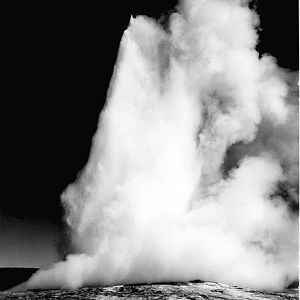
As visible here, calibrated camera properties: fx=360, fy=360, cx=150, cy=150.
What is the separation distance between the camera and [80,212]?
32.6 metres

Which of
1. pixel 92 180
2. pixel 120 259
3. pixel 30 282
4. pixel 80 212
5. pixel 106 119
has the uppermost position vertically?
pixel 106 119

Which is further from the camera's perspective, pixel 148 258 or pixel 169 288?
pixel 148 258

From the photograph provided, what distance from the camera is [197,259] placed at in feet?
84.4

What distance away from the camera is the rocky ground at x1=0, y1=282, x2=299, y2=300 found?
19188 millimetres

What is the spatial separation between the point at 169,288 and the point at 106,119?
65.9 ft

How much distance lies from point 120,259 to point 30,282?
8225 millimetres

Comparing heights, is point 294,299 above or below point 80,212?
below

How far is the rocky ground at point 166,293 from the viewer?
1919 centimetres

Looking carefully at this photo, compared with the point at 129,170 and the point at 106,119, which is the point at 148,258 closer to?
A: the point at 129,170

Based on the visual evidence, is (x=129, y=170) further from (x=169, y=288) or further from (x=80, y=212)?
(x=169, y=288)

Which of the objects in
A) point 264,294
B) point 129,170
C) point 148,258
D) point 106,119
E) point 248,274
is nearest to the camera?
point 264,294

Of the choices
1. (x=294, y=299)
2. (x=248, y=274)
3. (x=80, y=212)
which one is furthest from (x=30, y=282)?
(x=294, y=299)

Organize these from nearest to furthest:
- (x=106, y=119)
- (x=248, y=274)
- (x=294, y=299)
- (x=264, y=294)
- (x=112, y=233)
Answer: (x=294, y=299)
(x=264, y=294)
(x=248, y=274)
(x=112, y=233)
(x=106, y=119)

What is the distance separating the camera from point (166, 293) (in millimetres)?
19656
